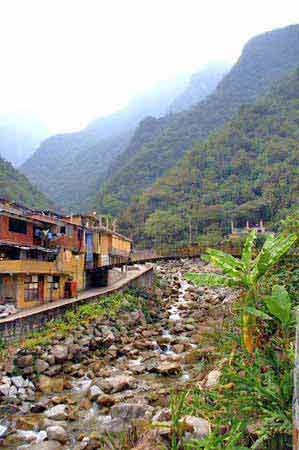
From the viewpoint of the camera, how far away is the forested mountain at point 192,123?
289 feet

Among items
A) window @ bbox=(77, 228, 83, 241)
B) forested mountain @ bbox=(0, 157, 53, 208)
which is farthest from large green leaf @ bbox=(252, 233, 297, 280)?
forested mountain @ bbox=(0, 157, 53, 208)

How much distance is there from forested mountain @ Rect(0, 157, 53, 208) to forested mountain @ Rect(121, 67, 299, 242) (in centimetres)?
1508

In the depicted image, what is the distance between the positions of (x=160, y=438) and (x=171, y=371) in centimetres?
772

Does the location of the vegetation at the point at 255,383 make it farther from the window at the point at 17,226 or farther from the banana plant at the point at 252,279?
the window at the point at 17,226

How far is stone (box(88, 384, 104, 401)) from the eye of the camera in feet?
39.0

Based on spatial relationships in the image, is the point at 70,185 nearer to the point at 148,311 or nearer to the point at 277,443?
the point at 148,311

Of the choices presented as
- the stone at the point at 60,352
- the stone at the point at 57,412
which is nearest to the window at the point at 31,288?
the stone at the point at 60,352

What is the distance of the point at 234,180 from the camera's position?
2687 inches

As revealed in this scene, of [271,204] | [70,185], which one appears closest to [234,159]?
[271,204]

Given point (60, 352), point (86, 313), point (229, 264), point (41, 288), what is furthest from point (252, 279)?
point (41, 288)

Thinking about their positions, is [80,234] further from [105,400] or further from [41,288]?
[105,400]

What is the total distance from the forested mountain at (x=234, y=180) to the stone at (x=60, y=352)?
1662 inches

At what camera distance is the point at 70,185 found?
382ft

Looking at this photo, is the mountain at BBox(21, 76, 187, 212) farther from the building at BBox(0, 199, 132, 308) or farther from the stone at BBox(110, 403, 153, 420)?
the stone at BBox(110, 403, 153, 420)
